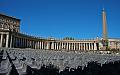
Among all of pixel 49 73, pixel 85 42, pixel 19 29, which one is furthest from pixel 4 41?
pixel 49 73

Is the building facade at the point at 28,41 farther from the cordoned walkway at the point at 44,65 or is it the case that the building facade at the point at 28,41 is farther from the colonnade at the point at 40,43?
the cordoned walkway at the point at 44,65

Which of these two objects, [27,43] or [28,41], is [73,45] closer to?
[28,41]

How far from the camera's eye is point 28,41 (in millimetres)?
99750

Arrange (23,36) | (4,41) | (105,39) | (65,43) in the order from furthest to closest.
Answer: (65,43)
(23,36)
(4,41)
(105,39)

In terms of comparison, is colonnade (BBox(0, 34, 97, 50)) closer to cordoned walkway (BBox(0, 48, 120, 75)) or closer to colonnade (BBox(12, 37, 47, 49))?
colonnade (BBox(12, 37, 47, 49))

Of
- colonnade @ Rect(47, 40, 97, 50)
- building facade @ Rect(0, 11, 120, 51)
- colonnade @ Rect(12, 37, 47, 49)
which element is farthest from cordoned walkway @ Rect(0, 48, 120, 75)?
colonnade @ Rect(47, 40, 97, 50)

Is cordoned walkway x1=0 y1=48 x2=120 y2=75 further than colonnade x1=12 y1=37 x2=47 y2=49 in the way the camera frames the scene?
No

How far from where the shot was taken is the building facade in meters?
81.7

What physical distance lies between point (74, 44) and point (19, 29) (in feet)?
130

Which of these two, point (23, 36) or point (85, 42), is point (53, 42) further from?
point (23, 36)

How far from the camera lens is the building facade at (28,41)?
8167 cm

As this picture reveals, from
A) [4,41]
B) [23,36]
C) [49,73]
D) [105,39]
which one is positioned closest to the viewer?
[49,73]

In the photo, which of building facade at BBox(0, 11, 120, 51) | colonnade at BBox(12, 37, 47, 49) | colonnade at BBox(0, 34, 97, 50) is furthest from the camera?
colonnade at BBox(12, 37, 47, 49)

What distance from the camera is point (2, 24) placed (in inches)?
3922
